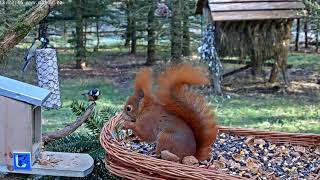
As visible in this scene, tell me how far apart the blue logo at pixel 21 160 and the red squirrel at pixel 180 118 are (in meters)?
0.30

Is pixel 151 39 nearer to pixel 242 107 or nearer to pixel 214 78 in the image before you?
pixel 214 78

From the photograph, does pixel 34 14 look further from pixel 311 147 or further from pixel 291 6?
pixel 291 6

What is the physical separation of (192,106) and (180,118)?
2.1 inches

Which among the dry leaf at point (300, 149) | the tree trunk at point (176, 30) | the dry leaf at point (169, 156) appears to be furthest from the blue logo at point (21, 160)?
the tree trunk at point (176, 30)

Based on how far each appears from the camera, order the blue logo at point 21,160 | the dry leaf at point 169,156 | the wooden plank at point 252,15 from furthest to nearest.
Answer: the wooden plank at point 252,15
the blue logo at point 21,160
the dry leaf at point 169,156

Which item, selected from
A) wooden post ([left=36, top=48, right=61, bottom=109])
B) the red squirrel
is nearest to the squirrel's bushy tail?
the red squirrel

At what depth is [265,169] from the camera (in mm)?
1424

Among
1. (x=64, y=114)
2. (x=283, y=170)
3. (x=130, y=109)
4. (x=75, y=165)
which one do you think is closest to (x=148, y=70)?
(x=130, y=109)

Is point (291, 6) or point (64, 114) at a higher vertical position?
point (291, 6)

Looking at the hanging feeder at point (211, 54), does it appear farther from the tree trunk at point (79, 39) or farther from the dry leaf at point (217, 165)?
the dry leaf at point (217, 165)

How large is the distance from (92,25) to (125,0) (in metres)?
1.37

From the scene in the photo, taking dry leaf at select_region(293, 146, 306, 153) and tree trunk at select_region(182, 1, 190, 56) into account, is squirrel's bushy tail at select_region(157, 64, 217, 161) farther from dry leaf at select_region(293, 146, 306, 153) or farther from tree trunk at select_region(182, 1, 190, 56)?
tree trunk at select_region(182, 1, 190, 56)

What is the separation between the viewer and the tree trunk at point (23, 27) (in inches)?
73.2

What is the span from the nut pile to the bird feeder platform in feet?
0.43
